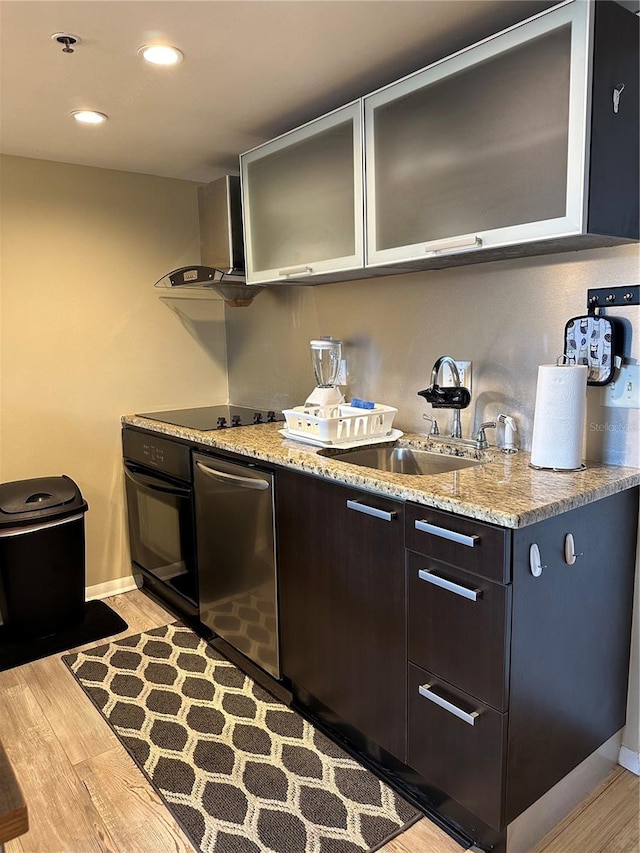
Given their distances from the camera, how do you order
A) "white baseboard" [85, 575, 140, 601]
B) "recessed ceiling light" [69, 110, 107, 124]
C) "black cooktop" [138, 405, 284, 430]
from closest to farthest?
1. "recessed ceiling light" [69, 110, 107, 124]
2. "black cooktop" [138, 405, 284, 430]
3. "white baseboard" [85, 575, 140, 601]

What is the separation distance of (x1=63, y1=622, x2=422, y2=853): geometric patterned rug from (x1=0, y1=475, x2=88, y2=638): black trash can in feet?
0.83

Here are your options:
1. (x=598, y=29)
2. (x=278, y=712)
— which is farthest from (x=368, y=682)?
(x=598, y=29)

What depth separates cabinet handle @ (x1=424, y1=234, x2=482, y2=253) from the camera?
1.68m

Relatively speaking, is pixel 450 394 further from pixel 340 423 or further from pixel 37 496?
pixel 37 496

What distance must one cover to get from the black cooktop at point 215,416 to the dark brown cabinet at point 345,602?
83cm

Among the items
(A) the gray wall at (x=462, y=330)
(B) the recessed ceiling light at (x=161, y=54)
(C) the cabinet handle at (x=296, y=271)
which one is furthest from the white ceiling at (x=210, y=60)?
(A) the gray wall at (x=462, y=330)

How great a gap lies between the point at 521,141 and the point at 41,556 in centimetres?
244

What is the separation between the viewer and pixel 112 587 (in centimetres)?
323

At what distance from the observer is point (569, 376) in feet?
5.40

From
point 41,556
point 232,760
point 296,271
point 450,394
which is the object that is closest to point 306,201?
point 296,271

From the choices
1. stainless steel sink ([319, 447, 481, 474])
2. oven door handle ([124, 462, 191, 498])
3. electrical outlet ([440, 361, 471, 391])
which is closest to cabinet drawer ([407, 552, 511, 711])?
stainless steel sink ([319, 447, 481, 474])

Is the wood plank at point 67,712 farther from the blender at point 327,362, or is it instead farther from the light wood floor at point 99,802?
the blender at point 327,362

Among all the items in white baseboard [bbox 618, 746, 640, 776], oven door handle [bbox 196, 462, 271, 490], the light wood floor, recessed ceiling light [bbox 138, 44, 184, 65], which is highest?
recessed ceiling light [bbox 138, 44, 184, 65]

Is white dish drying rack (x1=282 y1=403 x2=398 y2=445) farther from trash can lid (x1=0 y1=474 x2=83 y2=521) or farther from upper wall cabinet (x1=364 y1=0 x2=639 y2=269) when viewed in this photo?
trash can lid (x1=0 y1=474 x2=83 y2=521)
